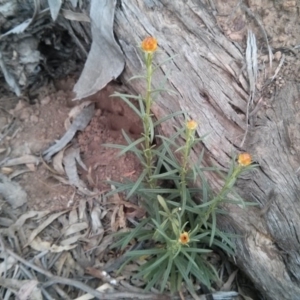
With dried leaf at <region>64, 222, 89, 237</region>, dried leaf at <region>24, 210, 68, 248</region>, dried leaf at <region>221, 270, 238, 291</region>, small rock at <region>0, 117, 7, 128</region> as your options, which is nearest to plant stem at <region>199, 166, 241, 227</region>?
dried leaf at <region>221, 270, 238, 291</region>

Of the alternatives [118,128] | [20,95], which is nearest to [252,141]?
[118,128]

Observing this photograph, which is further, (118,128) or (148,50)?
(118,128)

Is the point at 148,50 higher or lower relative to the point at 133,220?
higher

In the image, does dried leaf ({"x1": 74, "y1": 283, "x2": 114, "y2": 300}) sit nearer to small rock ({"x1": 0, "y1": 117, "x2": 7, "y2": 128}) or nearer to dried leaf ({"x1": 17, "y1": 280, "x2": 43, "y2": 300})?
dried leaf ({"x1": 17, "y1": 280, "x2": 43, "y2": 300})

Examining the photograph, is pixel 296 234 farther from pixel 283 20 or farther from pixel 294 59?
pixel 283 20

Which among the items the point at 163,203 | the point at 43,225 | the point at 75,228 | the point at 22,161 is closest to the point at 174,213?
the point at 163,203

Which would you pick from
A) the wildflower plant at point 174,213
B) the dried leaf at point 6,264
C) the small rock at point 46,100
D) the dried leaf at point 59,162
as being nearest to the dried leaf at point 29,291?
the dried leaf at point 6,264

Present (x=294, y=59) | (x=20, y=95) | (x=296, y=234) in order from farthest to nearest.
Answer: (x=20, y=95)
(x=294, y=59)
(x=296, y=234)
